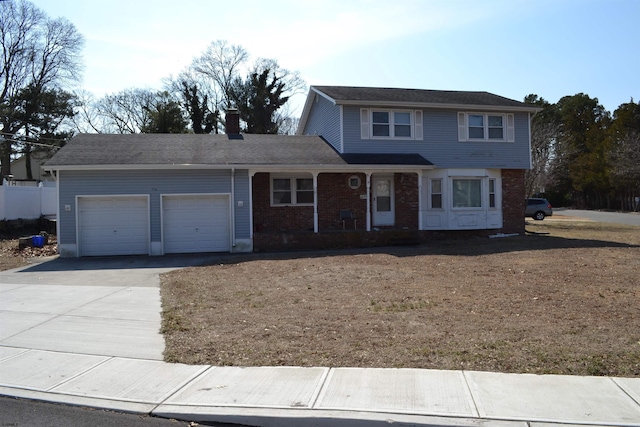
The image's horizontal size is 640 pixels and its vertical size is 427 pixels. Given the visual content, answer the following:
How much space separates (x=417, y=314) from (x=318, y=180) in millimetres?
12668

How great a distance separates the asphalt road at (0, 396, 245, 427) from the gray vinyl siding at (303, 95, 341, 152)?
16.6 m

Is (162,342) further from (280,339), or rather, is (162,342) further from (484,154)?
(484,154)

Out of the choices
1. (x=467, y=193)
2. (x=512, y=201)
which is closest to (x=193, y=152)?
(x=467, y=193)

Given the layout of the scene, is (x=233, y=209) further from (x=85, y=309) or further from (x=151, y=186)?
(x=85, y=309)

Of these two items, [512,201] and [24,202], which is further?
[24,202]

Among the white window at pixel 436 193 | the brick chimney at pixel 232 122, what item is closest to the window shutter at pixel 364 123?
the white window at pixel 436 193

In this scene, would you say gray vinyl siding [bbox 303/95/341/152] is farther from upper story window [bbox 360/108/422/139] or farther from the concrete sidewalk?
the concrete sidewalk

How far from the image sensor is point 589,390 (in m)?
4.96

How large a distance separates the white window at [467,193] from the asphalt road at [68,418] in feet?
59.2

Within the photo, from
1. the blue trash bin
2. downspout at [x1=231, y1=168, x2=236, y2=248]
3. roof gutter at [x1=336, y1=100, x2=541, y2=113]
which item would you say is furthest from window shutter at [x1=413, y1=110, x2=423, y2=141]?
the blue trash bin

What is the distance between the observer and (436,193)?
21.1m

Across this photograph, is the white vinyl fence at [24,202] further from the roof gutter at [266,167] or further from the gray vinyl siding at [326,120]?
the gray vinyl siding at [326,120]

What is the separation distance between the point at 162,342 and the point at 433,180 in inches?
632

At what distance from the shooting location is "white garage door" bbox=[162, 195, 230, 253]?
17.7 metres
